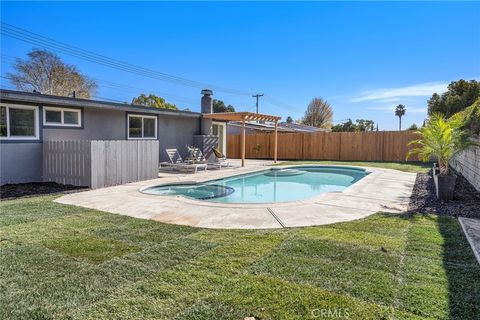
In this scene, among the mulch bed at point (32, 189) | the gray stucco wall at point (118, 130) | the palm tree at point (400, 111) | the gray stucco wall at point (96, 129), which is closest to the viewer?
the mulch bed at point (32, 189)

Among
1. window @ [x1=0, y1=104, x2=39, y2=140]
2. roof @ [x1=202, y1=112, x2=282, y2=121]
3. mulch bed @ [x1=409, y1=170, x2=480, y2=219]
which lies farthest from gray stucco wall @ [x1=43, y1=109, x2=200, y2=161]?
mulch bed @ [x1=409, y1=170, x2=480, y2=219]

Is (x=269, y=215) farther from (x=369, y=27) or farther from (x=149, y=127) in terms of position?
(x=369, y=27)

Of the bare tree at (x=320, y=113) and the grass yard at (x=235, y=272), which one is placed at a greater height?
the bare tree at (x=320, y=113)

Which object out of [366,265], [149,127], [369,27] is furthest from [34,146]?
[369,27]

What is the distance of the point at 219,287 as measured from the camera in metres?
2.94

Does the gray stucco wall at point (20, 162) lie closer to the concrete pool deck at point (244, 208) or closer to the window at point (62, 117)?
the window at point (62, 117)

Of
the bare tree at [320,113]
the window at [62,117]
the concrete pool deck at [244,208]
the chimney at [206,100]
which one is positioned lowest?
the concrete pool deck at [244,208]

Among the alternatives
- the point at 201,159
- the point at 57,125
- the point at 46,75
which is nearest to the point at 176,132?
the point at 201,159

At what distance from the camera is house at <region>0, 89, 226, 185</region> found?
29.6 feet

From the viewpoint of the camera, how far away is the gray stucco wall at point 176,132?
14695mm

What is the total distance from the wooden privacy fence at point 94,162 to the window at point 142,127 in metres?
3.33

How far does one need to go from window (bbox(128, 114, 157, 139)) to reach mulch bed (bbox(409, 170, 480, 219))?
10.8 metres

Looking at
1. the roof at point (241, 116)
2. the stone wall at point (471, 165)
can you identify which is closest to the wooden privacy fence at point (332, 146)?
the roof at point (241, 116)

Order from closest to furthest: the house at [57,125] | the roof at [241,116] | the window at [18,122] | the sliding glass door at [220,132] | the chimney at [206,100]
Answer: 1. the window at [18,122]
2. the house at [57,125]
3. the roof at [241,116]
4. the chimney at [206,100]
5. the sliding glass door at [220,132]
